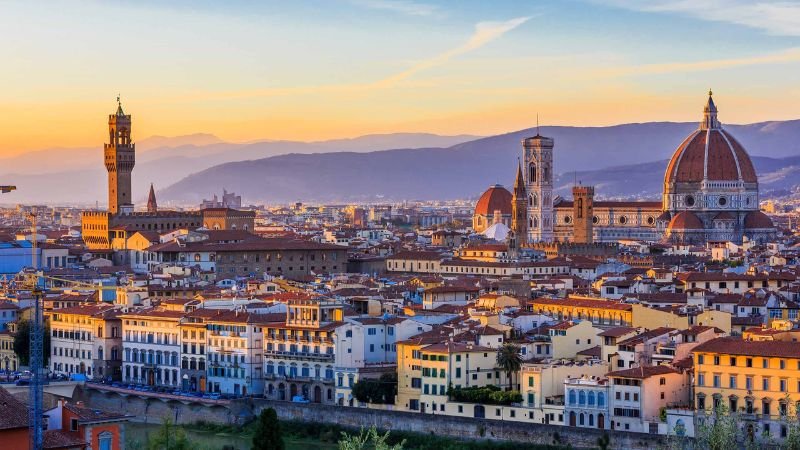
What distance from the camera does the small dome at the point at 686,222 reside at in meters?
119

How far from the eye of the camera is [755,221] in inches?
4776

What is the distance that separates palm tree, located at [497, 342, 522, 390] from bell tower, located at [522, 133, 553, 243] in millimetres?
82324

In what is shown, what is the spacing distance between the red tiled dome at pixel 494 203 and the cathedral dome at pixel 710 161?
12310 mm

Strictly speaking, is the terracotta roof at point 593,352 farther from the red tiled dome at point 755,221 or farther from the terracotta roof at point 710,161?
the terracotta roof at point 710,161

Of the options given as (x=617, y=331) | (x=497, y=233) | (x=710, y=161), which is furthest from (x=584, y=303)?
(x=710, y=161)

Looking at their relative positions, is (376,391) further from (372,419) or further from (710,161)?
(710,161)

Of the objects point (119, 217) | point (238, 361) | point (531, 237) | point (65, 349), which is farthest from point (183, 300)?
point (531, 237)

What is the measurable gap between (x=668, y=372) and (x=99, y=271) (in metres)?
43.0

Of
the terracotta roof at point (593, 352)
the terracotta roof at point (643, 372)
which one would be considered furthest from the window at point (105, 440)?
the terracotta roof at point (593, 352)

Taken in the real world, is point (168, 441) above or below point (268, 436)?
below

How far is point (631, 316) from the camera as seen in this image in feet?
163

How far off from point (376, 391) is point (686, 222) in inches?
3029

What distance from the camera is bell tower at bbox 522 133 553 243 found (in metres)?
127

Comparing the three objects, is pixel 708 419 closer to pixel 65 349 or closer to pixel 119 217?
pixel 65 349
